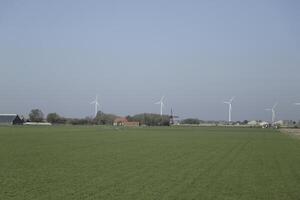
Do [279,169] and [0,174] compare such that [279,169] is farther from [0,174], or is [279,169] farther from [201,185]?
[0,174]

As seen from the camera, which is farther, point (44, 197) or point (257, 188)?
point (257, 188)

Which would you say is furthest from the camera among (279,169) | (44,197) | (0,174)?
(279,169)

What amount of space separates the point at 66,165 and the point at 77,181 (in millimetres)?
7047

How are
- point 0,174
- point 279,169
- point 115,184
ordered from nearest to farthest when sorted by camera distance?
point 115,184
point 0,174
point 279,169

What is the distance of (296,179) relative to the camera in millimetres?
23828

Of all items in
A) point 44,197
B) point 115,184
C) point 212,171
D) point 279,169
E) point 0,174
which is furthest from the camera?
point 279,169

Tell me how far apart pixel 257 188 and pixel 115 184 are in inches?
220

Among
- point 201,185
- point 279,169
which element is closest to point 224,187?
point 201,185

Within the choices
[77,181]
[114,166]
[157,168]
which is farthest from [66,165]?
[77,181]

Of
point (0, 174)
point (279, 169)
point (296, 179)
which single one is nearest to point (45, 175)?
point (0, 174)

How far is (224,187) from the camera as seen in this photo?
2061cm

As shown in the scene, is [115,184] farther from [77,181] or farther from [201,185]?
[201,185]

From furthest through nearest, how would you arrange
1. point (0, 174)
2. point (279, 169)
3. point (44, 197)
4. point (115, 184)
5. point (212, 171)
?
point (279, 169) → point (212, 171) → point (0, 174) → point (115, 184) → point (44, 197)

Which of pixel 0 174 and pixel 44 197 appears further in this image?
pixel 0 174
